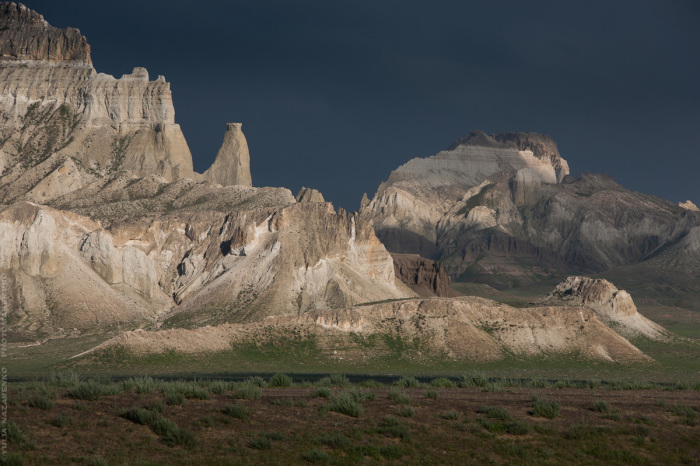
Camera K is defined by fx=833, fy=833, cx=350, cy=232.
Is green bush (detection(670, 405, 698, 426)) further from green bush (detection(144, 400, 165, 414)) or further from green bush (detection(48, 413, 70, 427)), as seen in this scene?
green bush (detection(48, 413, 70, 427))

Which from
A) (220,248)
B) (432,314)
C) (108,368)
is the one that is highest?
(220,248)

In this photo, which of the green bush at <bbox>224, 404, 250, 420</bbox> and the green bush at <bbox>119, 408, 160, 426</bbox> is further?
the green bush at <bbox>224, 404, 250, 420</bbox>

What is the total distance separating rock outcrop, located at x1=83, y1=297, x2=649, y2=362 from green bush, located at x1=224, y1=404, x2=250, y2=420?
73065 millimetres

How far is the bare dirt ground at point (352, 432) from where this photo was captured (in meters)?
27.7

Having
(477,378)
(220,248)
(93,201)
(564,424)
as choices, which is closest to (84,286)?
(220,248)

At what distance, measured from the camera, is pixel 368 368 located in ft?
340

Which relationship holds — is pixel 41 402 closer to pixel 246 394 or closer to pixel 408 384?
pixel 246 394

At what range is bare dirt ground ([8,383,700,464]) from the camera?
27656mm

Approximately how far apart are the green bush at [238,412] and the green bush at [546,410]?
1176 centimetres

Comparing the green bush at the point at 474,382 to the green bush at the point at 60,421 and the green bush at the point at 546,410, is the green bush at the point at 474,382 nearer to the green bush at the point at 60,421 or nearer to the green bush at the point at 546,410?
the green bush at the point at 546,410

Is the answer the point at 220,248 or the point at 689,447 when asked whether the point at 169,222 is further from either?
the point at 689,447

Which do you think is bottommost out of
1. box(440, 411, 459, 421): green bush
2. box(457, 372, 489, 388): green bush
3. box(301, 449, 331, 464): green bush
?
box(301, 449, 331, 464): green bush

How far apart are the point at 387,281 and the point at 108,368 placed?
81.7m

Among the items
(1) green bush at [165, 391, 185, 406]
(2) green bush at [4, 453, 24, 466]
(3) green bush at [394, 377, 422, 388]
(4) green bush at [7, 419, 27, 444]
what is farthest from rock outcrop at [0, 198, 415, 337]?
(2) green bush at [4, 453, 24, 466]
